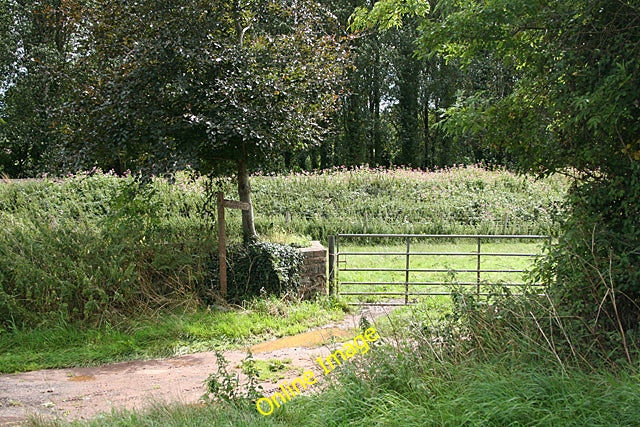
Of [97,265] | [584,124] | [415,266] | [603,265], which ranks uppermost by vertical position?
[584,124]

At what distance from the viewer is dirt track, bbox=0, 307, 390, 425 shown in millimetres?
5039

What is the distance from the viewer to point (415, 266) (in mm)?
12328

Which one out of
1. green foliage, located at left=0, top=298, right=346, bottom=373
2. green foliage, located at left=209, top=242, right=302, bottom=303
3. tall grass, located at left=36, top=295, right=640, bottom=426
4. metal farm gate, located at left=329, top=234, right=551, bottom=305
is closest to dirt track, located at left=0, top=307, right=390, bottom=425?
green foliage, located at left=0, top=298, right=346, bottom=373

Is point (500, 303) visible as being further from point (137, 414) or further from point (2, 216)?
point (2, 216)

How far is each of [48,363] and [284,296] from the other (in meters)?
3.47

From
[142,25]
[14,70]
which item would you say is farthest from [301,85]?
[14,70]

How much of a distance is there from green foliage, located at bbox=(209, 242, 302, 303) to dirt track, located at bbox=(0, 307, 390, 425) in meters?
1.64

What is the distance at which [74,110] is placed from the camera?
8.18 m

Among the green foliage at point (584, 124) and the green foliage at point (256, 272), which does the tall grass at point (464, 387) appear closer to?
the green foliage at point (584, 124)

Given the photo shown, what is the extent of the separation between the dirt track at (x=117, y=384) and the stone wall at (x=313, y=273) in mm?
1992

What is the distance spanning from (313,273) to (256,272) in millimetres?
1008

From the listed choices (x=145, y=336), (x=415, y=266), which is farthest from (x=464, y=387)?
(x=415, y=266)

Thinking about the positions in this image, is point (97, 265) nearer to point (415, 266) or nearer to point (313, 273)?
point (313, 273)

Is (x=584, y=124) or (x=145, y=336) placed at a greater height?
(x=584, y=124)
